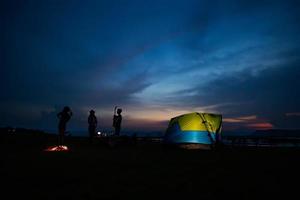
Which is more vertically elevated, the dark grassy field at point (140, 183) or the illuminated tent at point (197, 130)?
the illuminated tent at point (197, 130)

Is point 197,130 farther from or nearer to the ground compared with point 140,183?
farther from the ground

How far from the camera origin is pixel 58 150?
13570mm

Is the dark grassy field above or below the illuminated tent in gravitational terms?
below

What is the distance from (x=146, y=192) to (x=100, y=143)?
14.1 m

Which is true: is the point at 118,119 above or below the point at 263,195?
above

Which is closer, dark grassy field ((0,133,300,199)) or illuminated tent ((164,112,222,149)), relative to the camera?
dark grassy field ((0,133,300,199))

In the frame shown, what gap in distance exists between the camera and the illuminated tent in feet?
53.9

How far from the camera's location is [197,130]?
16406mm

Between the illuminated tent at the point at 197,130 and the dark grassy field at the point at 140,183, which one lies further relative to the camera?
the illuminated tent at the point at 197,130

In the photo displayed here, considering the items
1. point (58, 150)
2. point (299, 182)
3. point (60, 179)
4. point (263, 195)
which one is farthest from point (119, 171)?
point (58, 150)

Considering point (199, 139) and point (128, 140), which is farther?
point (128, 140)

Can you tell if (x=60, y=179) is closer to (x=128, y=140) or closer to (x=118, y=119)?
(x=118, y=119)

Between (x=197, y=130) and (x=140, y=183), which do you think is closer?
(x=140, y=183)

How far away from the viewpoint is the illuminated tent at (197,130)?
16.4m
